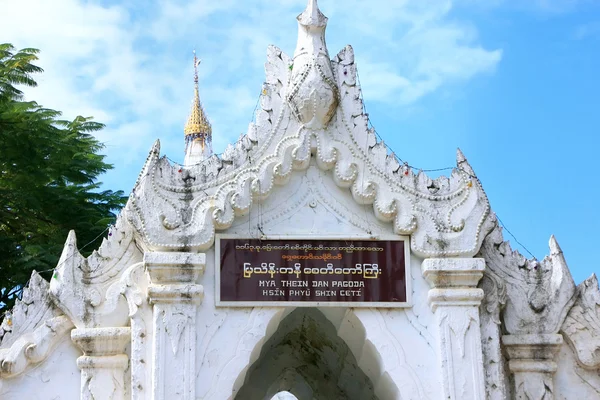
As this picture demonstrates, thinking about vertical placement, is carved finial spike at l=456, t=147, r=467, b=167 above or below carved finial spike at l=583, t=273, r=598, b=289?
above

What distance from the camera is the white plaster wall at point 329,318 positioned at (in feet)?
40.8

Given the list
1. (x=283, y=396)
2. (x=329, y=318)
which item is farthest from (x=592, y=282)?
(x=283, y=396)

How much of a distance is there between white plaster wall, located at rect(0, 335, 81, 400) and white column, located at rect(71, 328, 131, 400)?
0.15 metres

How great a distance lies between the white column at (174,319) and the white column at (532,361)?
13.0ft

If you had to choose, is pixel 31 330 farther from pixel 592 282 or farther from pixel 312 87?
pixel 592 282

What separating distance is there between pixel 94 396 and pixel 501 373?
4968mm

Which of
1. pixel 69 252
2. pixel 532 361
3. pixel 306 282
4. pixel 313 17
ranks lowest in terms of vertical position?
pixel 532 361

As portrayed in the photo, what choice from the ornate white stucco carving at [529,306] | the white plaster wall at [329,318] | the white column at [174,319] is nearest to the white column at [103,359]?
the white column at [174,319]

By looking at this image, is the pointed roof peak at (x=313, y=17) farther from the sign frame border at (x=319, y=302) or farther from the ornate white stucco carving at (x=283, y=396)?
the ornate white stucco carving at (x=283, y=396)

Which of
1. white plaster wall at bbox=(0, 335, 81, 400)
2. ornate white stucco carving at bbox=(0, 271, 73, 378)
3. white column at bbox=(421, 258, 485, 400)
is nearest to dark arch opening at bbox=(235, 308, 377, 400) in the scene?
white column at bbox=(421, 258, 485, 400)

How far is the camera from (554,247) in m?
13.5

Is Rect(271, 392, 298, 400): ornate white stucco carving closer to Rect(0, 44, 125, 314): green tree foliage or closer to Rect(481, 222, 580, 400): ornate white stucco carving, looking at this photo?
Rect(0, 44, 125, 314): green tree foliage

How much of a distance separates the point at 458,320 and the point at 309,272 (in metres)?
1.92

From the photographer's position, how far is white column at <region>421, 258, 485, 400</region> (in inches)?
490
